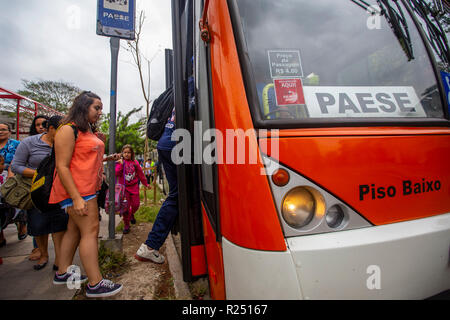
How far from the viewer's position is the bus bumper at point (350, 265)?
94 centimetres

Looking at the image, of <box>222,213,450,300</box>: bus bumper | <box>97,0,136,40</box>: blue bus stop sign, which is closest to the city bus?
<box>222,213,450,300</box>: bus bumper

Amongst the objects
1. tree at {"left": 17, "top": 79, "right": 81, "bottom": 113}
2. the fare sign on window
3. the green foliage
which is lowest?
the fare sign on window

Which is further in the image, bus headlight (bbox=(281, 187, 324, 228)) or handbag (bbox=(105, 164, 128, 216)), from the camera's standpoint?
handbag (bbox=(105, 164, 128, 216))

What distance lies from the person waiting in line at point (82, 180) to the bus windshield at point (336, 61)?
152cm

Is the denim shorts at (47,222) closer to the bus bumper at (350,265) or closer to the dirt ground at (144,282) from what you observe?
the dirt ground at (144,282)

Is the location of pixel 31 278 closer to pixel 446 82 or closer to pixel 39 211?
pixel 39 211

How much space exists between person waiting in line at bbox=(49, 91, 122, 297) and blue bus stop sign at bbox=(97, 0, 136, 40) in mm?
1075

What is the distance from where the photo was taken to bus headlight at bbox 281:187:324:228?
3.36 ft

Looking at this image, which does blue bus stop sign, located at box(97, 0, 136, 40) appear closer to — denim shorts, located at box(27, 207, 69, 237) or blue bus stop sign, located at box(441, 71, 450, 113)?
denim shorts, located at box(27, 207, 69, 237)

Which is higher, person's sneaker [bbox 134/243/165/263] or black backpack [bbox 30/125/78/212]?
black backpack [bbox 30/125/78/212]

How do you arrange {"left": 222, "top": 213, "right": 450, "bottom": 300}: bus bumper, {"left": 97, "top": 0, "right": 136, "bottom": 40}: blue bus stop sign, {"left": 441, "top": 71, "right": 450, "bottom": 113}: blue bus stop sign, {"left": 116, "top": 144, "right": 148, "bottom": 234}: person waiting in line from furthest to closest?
{"left": 116, "top": 144, "right": 148, "bottom": 234}: person waiting in line
{"left": 97, "top": 0, "right": 136, "bottom": 40}: blue bus stop sign
{"left": 441, "top": 71, "right": 450, "bottom": 113}: blue bus stop sign
{"left": 222, "top": 213, "right": 450, "bottom": 300}: bus bumper

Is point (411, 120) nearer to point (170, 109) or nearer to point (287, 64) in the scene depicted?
point (287, 64)

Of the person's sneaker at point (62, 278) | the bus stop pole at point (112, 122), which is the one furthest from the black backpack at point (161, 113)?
the person's sneaker at point (62, 278)

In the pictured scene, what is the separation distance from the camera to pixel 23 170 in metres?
2.40
